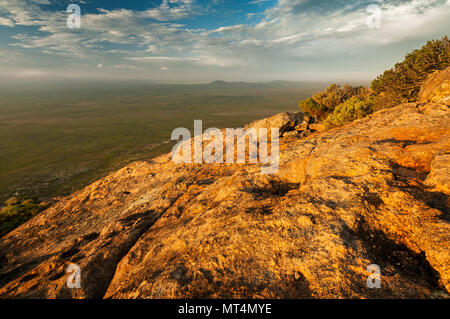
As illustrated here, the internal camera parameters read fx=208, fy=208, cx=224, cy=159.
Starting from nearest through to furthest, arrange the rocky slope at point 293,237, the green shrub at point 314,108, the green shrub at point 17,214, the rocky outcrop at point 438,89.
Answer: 1. the rocky slope at point 293,237
2. the rocky outcrop at point 438,89
3. the green shrub at point 17,214
4. the green shrub at point 314,108

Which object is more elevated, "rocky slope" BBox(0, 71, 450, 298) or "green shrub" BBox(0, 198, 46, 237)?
"rocky slope" BBox(0, 71, 450, 298)

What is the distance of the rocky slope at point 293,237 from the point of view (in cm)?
492

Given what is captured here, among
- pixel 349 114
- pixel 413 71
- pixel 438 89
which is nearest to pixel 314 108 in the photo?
pixel 349 114

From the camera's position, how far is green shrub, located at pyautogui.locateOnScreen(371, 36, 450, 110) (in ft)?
66.9

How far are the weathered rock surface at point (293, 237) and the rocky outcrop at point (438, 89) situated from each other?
3.14 m

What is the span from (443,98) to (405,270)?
14.1 metres

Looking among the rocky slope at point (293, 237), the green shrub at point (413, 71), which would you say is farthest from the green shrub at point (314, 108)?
the rocky slope at point (293, 237)

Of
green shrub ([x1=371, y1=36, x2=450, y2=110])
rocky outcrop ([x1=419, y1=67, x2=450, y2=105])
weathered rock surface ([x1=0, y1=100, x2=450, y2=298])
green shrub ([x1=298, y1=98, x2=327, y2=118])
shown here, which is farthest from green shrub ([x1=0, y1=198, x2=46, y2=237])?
green shrub ([x1=371, y1=36, x2=450, y2=110])

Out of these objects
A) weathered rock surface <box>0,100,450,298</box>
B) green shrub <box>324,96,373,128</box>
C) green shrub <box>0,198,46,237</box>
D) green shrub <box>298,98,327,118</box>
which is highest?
green shrub <box>298,98,327,118</box>

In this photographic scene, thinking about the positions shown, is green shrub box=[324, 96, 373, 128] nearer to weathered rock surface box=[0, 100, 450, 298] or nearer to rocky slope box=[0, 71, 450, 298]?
rocky slope box=[0, 71, 450, 298]

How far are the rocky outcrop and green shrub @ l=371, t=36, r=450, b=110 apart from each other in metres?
6.05

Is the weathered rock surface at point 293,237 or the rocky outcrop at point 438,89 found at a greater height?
the rocky outcrop at point 438,89

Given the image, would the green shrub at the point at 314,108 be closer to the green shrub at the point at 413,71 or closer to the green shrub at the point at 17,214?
the green shrub at the point at 413,71

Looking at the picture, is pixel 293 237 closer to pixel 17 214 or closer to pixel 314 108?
pixel 314 108
